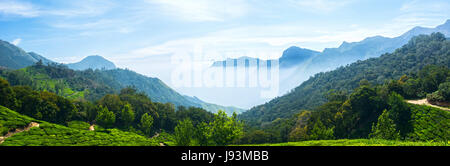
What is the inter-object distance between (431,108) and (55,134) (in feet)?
241

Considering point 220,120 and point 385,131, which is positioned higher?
point 220,120

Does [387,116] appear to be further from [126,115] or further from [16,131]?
[126,115]

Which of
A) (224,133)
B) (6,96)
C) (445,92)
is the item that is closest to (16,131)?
(6,96)

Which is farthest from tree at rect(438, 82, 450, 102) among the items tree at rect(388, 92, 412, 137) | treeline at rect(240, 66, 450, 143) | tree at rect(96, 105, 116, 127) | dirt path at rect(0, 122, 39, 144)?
tree at rect(96, 105, 116, 127)

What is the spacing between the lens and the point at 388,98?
2343 inches

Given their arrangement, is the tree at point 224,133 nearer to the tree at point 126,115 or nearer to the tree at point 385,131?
the tree at point 385,131

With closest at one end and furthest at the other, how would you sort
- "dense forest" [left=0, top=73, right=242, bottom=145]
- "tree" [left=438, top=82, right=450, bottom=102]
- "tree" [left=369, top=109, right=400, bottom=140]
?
1. "dense forest" [left=0, top=73, right=242, bottom=145]
2. "tree" [left=369, top=109, right=400, bottom=140]
3. "tree" [left=438, top=82, right=450, bottom=102]

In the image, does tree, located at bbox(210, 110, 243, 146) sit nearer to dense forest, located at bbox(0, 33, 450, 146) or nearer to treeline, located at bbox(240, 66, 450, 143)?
dense forest, located at bbox(0, 33, 450, 146)

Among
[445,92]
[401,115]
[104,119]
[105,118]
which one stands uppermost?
[445,92]

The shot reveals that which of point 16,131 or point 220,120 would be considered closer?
point 220,120

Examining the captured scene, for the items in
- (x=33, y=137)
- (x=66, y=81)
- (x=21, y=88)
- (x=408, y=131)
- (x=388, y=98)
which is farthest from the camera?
(x=66, y=81)
